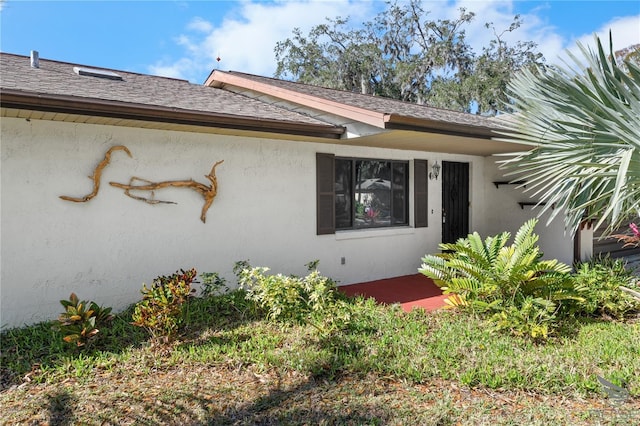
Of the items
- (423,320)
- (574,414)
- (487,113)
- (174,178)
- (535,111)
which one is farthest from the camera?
(487,113)

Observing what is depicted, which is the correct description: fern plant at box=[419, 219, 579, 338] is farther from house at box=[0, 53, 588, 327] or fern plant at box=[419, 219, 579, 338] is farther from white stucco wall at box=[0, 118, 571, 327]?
white stucco wall at box=[0, 118, 571, 327]

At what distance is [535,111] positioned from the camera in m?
4.80

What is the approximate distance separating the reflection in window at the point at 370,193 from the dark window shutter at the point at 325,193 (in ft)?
1.03

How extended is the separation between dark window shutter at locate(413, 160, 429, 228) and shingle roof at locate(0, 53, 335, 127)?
8.75 feet

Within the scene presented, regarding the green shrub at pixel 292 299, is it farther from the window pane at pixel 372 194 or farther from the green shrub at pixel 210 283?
the window pane at pixel 372 194

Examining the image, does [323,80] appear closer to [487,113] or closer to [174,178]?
[487,113]

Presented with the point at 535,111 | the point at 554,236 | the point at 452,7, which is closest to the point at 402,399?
the point at 535,111

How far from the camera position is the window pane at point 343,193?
7.85 metres

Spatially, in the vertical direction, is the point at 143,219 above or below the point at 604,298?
above

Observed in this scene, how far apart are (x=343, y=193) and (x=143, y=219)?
357 cm

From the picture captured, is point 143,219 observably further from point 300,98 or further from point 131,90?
point 300,98

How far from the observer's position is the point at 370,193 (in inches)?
325

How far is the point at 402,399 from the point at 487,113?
76.1 feet

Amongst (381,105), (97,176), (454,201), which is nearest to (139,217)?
(97,176)
